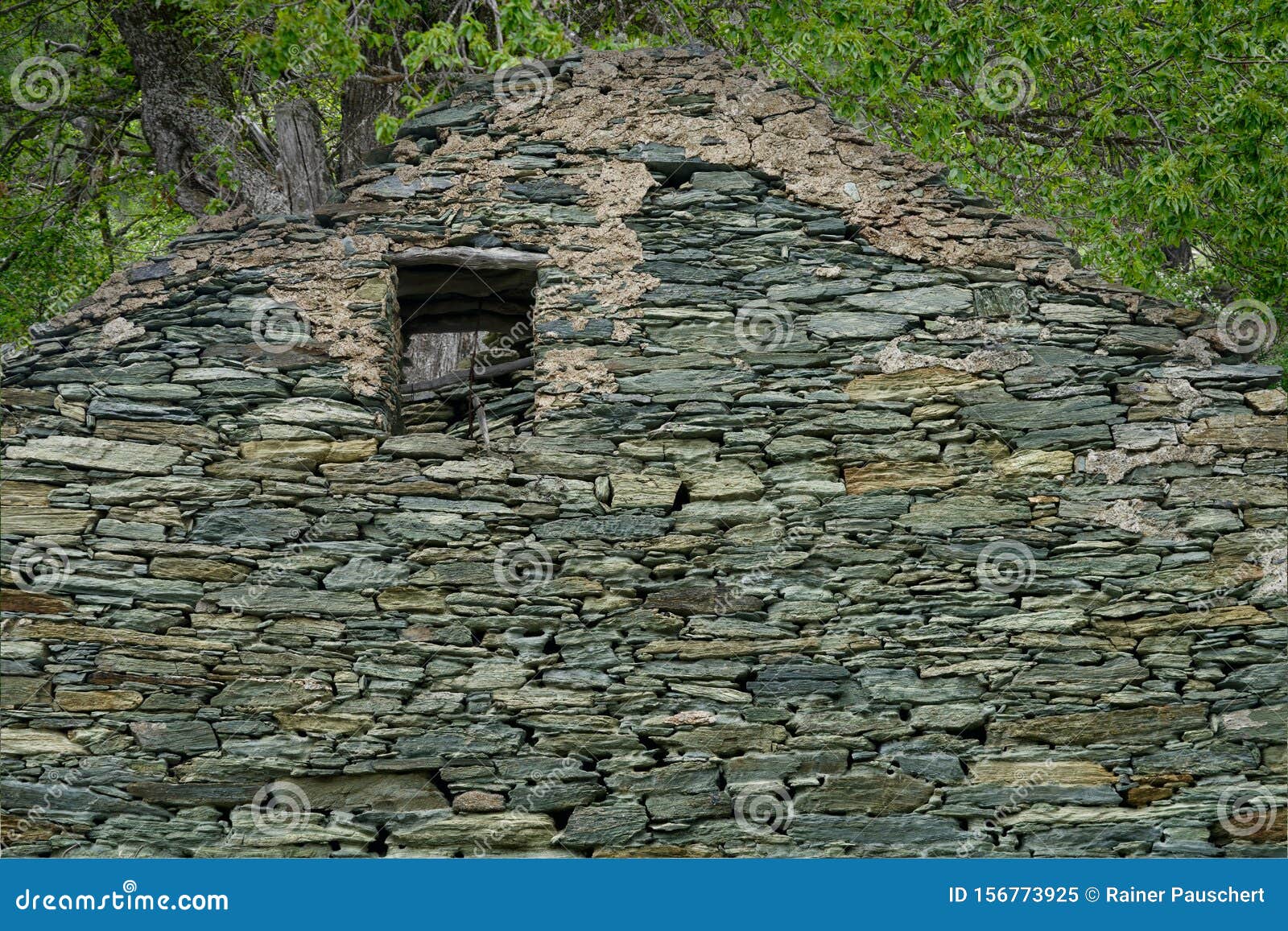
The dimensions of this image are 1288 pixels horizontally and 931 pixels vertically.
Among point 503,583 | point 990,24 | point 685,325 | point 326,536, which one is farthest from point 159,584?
point 990,24

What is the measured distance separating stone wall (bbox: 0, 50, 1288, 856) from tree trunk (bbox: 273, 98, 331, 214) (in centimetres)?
197

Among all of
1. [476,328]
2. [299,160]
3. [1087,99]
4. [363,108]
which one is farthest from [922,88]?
[476,328]

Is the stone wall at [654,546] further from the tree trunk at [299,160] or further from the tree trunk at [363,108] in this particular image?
the tree trunk at [363,108]

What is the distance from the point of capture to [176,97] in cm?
978

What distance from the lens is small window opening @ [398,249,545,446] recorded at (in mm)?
6344

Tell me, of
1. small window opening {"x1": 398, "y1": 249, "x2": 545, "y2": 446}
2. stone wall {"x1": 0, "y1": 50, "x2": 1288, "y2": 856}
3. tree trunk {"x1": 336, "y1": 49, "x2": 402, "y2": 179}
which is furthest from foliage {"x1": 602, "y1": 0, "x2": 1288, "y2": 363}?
small window opening {"x1": 398, "y1": 249, "x2": 545, "y2": 446}

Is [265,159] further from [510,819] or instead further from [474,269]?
[510,819]

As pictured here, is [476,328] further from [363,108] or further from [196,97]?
[196,97]

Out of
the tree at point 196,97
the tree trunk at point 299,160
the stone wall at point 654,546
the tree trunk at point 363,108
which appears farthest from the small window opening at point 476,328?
the tree trunk at point 363,108

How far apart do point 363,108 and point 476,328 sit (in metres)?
3.94

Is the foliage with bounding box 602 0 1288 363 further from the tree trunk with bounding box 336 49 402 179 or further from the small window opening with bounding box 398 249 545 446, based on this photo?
the small window opening with bounding box 398 249 545 446

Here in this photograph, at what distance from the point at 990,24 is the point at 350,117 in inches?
178

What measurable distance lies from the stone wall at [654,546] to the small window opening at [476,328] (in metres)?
0.06

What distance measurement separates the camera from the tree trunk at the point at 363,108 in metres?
9.93
